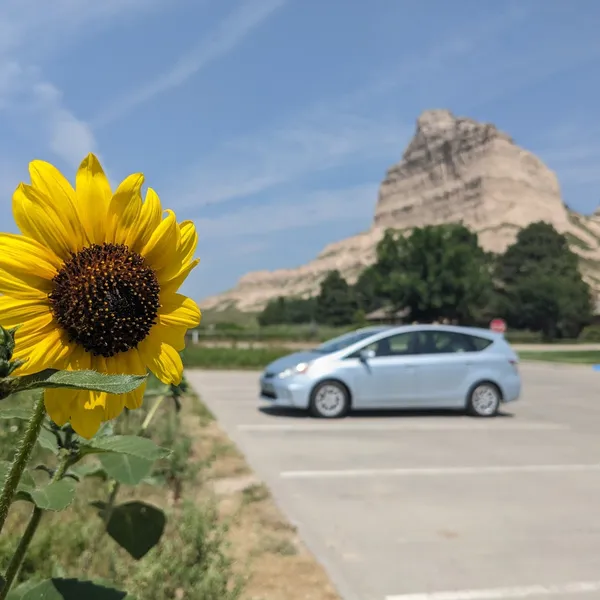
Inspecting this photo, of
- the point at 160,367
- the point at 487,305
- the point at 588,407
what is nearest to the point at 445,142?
the point at 487,305

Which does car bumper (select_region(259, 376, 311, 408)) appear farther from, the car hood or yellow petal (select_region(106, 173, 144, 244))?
yellow petal (select_region(106, 173, 144, 244))

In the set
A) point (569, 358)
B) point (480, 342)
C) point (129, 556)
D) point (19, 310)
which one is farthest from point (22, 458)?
point (569, 358)

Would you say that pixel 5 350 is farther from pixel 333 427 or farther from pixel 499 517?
pixel 333 427

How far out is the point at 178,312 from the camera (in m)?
1.34

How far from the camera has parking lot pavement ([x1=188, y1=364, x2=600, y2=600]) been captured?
13.7 ft

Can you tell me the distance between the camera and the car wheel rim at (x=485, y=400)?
11508 mm

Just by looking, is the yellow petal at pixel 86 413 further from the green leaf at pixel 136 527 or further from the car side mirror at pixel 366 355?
the car side mirror at pixel 366 355

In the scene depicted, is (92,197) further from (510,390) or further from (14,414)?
(510,390)

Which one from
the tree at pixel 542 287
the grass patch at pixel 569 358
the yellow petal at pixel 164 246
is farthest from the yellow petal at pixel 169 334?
the tree at pixel 542 287

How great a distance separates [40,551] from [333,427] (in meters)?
6.95

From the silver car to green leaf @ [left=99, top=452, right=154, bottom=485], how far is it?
9.02m

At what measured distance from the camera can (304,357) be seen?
11531 mm

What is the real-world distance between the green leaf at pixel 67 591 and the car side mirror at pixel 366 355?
9763 millimetres

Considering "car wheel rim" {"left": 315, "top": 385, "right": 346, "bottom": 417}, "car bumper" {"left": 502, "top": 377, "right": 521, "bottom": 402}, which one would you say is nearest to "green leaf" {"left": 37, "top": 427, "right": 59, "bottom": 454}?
"car wheel rim" {"left": 315, "top": 385, "right": 346, "bottom": 417}
